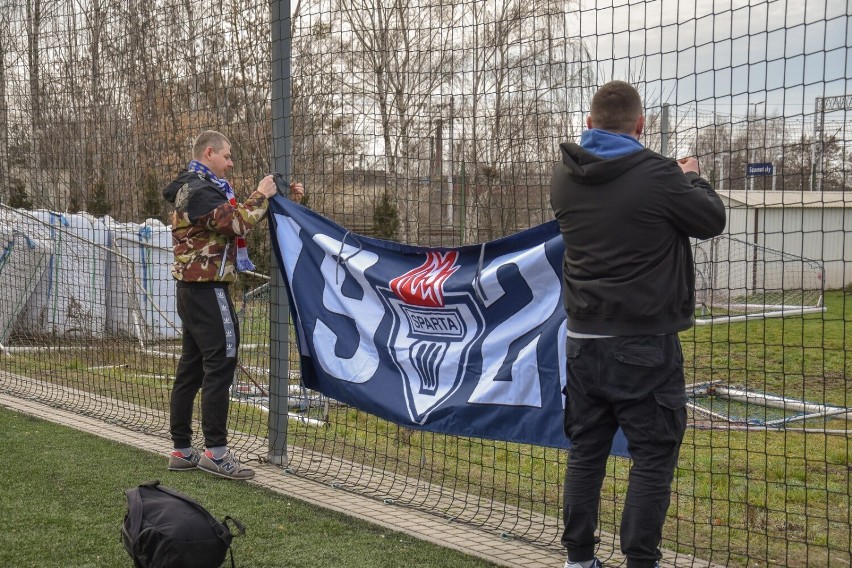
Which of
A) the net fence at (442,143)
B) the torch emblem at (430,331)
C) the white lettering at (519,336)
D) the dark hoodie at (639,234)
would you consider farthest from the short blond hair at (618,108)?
the torch emblem at (430,331)

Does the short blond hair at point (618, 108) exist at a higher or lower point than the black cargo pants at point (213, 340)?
higher

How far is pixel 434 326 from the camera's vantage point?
16.0ft

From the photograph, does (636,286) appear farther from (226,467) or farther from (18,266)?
(18,266)

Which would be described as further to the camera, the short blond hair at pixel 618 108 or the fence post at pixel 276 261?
the fence post at pixel 276 261

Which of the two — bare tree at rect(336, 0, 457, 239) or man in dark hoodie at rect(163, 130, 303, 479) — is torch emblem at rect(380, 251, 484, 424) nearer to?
bare tree at rect(336, 0, 457, 239)

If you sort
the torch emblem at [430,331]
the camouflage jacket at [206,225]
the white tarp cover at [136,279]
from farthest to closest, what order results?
the white tarp cover at [136,279] < the camouflage jacket at [206,225] < the torch emblem at [430,331]

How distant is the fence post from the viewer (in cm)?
591

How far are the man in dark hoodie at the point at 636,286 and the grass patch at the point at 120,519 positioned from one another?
43.1 inches

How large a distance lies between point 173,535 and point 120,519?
3.19ft

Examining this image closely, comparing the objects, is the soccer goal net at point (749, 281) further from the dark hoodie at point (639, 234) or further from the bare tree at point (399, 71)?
the bare tree at point (399, 71)

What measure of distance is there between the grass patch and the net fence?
562 millimetres

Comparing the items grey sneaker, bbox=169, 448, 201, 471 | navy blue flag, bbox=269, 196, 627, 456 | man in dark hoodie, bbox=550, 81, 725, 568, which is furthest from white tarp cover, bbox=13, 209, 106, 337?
man in dark hoodie, bbox=550, 81, 725, 568

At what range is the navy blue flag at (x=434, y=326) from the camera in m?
4.37

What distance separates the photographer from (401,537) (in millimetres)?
4594
